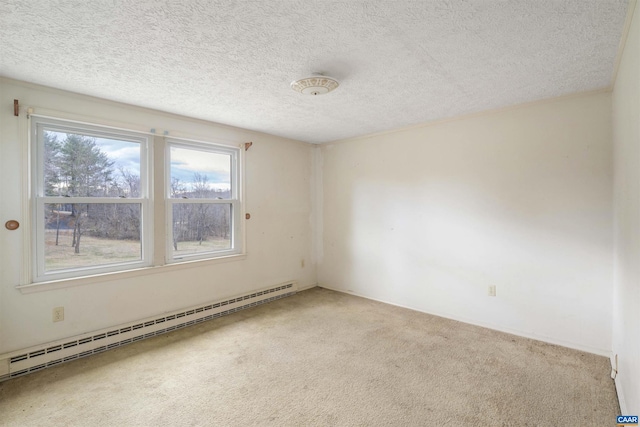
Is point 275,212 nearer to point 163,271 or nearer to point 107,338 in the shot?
point 163,271

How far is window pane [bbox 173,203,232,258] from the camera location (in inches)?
131

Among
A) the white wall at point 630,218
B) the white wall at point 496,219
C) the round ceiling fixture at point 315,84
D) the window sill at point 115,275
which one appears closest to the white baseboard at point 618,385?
the white wall at point 630,218

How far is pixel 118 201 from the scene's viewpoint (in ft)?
9.42

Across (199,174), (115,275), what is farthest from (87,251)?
(199,174)

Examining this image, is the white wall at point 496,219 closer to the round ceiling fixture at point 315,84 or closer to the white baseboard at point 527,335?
the white baseboard at point 527,335

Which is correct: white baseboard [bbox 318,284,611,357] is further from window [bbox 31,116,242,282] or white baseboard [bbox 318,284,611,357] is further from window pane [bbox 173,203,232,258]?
window [bbox 31,116,242,282]

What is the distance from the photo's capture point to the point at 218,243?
3.69 meters

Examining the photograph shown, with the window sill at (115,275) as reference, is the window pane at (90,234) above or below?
above

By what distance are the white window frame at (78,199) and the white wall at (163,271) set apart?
103 millimetres

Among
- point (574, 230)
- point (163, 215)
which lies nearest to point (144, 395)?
point (163, 215)

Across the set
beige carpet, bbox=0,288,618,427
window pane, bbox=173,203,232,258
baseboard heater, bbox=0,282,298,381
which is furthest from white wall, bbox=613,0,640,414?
window pane, bbox=173,203,232,258

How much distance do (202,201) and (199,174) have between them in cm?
33

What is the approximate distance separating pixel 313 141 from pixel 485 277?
291cm

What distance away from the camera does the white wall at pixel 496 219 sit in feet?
8.52
